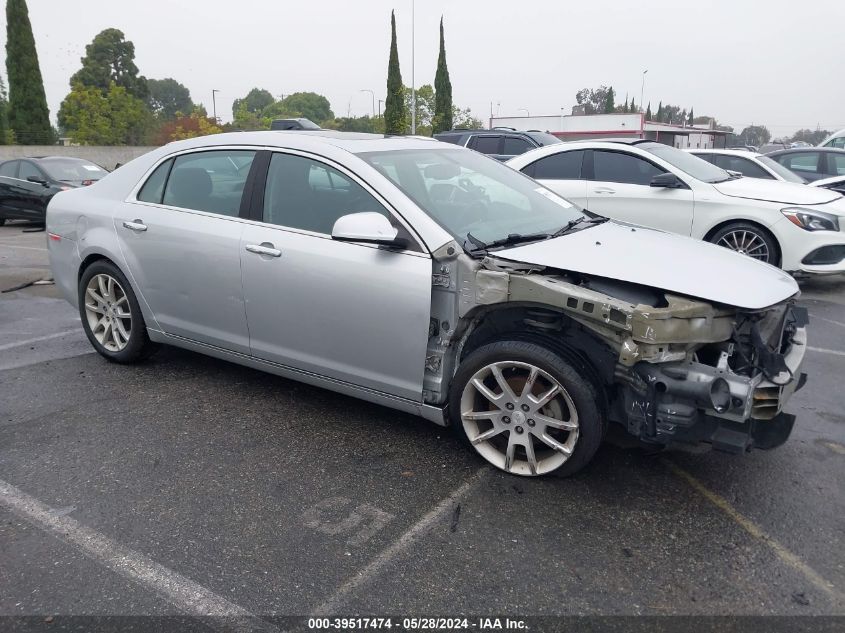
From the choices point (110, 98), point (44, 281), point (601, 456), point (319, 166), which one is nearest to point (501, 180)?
point (319, 166)

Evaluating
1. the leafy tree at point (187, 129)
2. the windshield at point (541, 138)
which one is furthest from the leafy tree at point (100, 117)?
the windshield at point (541, 138)

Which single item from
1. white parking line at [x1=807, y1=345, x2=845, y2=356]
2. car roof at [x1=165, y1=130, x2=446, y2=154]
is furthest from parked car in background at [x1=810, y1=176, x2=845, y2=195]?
car roof at [x1=165, y1=130, x2=446, y2=154]

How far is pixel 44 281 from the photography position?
332 inches

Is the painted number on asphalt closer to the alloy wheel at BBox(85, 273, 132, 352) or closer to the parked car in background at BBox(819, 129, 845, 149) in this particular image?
the alloy wheel at BBox(85, 273, 132, 352)

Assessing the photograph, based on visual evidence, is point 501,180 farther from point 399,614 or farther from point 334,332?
point 399,614

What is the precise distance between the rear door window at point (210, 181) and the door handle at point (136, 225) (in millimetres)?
220

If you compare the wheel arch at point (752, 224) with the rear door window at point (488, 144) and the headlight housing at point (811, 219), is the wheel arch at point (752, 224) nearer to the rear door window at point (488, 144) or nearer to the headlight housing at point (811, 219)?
the headlight housing at point (811, 219)

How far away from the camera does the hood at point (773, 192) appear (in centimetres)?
762

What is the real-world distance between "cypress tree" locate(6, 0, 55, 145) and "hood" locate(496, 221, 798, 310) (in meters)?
33.5

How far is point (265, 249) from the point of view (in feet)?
13.1

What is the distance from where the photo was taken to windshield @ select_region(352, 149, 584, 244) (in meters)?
3.79

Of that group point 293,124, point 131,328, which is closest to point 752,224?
point 131,328

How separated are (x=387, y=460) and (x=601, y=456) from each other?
114 cm

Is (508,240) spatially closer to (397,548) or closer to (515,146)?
(397,548)
